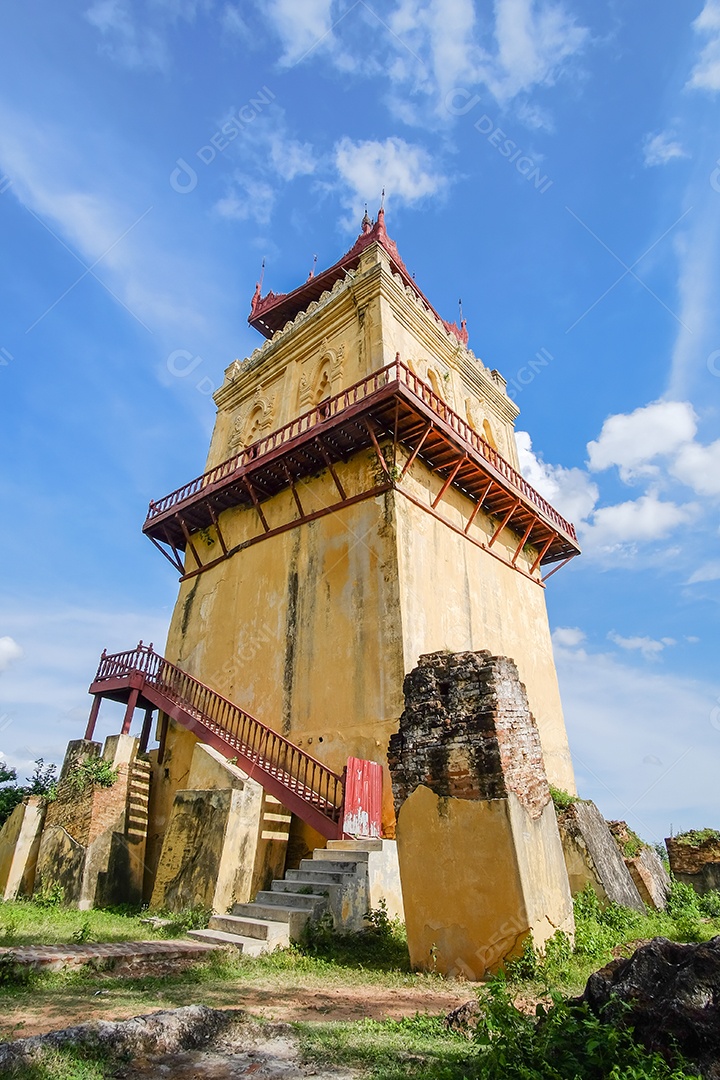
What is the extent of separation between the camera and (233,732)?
1190 cm

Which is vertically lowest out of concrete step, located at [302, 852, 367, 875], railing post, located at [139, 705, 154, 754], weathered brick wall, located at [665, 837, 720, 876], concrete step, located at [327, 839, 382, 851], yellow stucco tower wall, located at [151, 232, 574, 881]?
concrete step, located at [302, 852, 367, 875]

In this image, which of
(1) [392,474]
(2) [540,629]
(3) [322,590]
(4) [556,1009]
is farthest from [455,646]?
(4) [556,1009]

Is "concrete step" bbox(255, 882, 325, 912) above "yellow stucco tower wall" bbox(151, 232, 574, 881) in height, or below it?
below

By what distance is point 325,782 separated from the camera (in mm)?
10438

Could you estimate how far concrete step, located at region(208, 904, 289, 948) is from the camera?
6.36 meters

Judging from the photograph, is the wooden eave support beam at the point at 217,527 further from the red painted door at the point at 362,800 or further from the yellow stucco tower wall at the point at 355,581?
the red painted door at the point at 362,800

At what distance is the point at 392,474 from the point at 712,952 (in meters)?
10.2

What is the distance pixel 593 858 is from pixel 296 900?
451 centimetres

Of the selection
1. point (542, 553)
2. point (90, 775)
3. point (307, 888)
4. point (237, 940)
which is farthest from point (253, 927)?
point (542, 553)

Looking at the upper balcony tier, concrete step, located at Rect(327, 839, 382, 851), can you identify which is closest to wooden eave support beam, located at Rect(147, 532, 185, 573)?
the upper balcony tier

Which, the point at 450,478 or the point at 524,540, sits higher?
the point at 524,540

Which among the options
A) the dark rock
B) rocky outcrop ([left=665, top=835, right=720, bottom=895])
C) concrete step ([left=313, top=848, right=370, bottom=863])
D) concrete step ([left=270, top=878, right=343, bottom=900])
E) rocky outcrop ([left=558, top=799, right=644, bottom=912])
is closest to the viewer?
the dark rock

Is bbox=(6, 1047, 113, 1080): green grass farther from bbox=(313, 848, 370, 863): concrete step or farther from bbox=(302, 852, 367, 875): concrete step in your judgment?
bbox=(313, 848, 370, 863): concrete step

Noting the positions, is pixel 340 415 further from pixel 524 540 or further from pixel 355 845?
pixel 355 845
